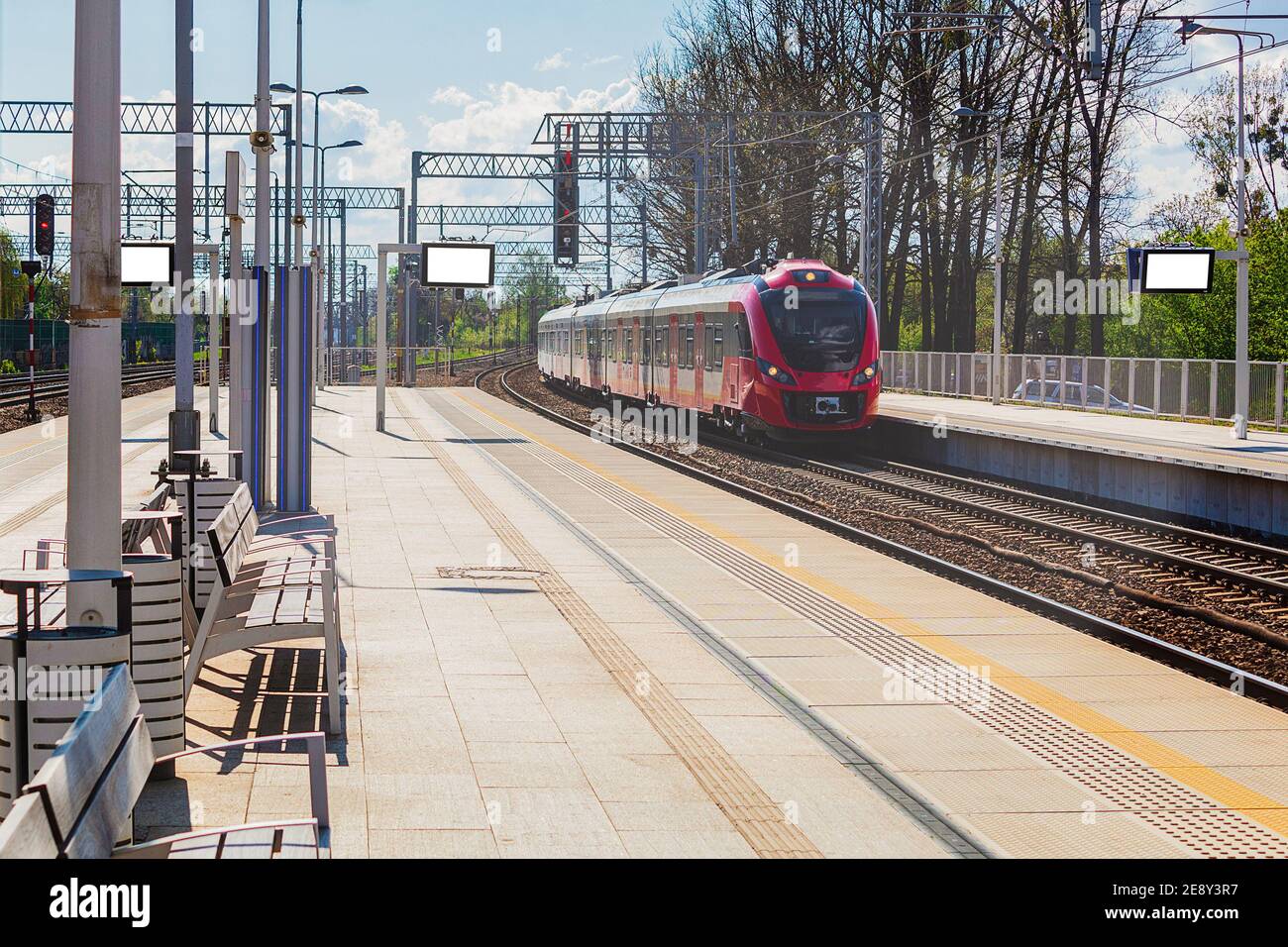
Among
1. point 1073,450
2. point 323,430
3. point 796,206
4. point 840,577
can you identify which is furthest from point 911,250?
point 840,577

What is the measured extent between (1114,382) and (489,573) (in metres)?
23.8

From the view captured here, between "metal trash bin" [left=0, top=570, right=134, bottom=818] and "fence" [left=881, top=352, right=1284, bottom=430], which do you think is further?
"fence" [left=881, top=352, right=1284, bottom=430]

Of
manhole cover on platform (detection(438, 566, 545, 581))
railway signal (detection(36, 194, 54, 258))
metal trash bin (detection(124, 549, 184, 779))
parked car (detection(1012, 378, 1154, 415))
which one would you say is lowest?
manhole cover on platform (detection(438, 566, 545, 581))

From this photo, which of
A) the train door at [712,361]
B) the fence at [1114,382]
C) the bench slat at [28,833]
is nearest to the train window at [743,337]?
the train door at [712,361]

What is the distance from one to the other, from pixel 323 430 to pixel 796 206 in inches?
1027

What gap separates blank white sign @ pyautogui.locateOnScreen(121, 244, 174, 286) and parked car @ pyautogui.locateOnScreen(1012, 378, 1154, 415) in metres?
19.4

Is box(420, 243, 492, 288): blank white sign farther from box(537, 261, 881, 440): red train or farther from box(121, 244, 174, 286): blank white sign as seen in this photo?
box(121, 244, 174, 286): blank white sign

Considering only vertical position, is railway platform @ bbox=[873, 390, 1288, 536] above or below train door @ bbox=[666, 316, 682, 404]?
below

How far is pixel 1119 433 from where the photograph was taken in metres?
27.3

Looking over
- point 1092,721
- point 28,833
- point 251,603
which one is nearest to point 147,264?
point 251,603

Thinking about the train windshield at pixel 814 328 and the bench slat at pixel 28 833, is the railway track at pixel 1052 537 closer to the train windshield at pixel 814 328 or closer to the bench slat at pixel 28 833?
the train windshield at pixel 814 328

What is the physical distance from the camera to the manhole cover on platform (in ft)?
41.7

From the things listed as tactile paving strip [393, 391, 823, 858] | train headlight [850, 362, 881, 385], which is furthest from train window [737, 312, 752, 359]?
tactile paving strip [393, 391, 823, 858]
